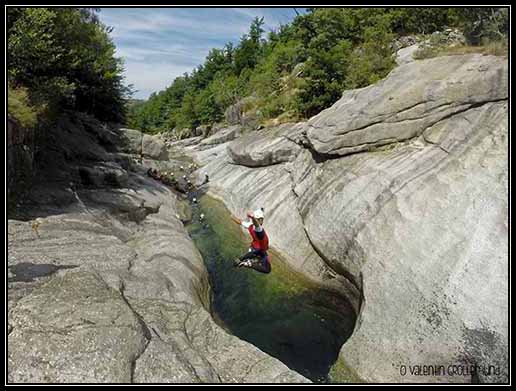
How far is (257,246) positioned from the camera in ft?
46.0

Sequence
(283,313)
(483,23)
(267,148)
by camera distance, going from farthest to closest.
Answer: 1. (267,148)
2. (283,313)
3. (483,23)

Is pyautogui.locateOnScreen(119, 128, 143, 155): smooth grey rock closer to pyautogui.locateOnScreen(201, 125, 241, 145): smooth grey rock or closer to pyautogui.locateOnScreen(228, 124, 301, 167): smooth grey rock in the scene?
pyautogui.locateOnScreen(228, 124, 301, 167): smooth grey rock

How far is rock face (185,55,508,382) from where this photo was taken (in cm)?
864

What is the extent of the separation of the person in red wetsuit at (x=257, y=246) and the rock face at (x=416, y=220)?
68.7 inches

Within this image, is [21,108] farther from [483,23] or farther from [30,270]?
[483,23]

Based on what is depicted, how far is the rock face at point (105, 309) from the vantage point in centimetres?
662

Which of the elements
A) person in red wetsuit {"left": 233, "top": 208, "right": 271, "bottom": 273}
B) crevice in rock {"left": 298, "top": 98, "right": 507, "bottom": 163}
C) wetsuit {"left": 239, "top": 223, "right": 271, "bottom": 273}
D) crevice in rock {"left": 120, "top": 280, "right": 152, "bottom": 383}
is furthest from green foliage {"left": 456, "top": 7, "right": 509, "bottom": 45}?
crevice in rock {"left": 120, "top": 280, "right": 152, "bottom": 383}

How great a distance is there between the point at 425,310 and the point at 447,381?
5.48 feet

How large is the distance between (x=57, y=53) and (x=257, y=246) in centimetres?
1187

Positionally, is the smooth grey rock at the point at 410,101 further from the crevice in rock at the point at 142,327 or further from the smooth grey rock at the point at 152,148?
the smooth grey rock at the point at 152,148

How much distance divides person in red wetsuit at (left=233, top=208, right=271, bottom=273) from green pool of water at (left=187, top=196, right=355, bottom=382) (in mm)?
630

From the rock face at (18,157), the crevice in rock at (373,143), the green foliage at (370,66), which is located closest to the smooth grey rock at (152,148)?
the green foliage at (370,66)

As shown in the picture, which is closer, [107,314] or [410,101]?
[107,314]

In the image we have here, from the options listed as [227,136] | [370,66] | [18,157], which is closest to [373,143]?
[370,66]
